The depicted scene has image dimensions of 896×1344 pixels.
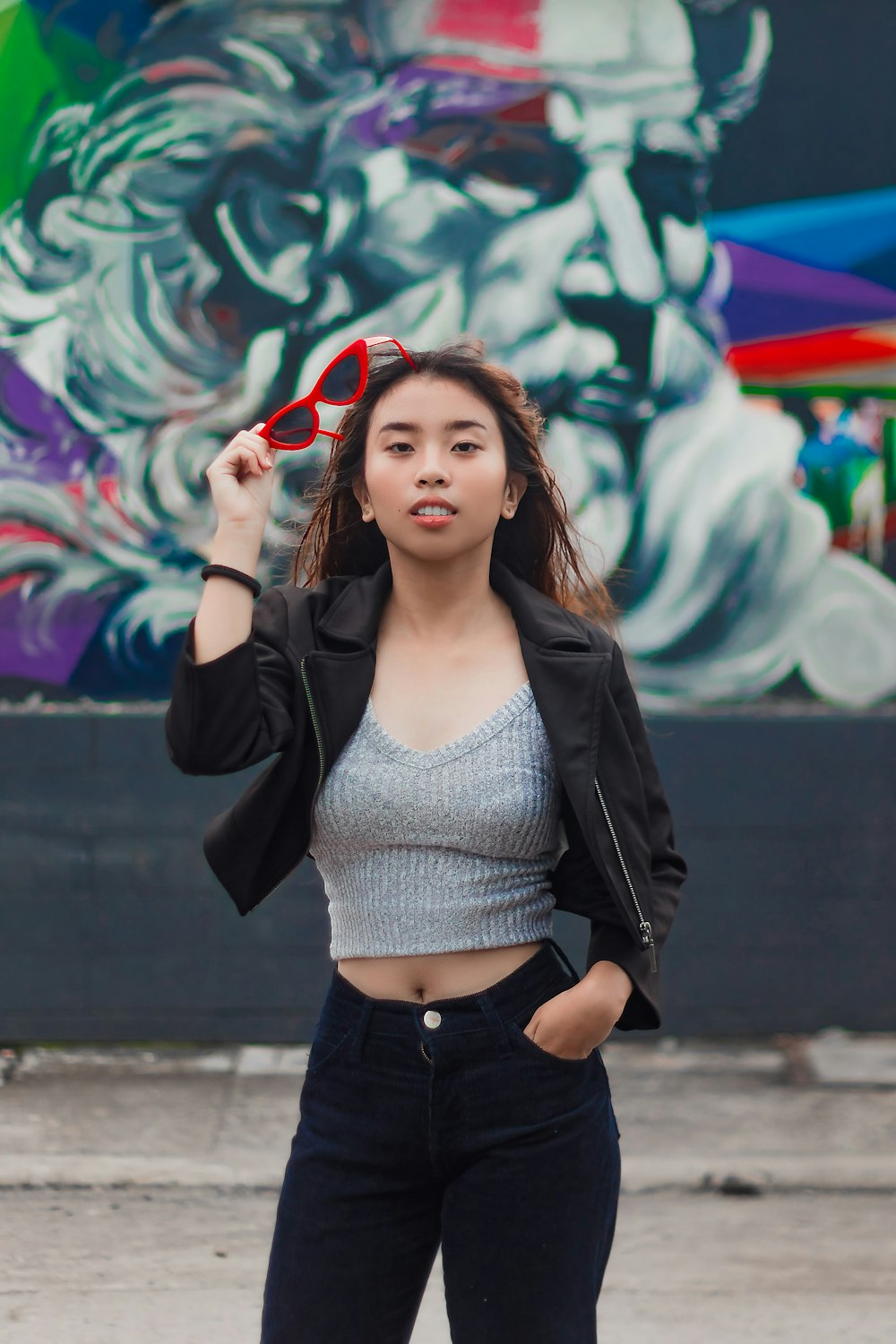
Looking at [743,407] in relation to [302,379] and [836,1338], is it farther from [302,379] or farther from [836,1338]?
[836,1338]

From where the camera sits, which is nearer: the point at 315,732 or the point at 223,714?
the point at 223,714

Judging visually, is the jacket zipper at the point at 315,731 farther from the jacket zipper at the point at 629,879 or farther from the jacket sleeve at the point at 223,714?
the jacket zipper at the point at 629,879

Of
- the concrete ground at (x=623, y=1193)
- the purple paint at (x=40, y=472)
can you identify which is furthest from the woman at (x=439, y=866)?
the purple paint at (x=40, y=472)

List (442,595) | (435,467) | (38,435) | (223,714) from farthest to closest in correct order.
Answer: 1. (38,435)
2. (442,595)
3. (435,467)
4. (223,714)

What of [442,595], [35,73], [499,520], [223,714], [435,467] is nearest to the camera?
[223,714]

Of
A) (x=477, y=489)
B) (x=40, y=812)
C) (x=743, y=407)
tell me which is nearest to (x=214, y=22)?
(x=743, y=407)

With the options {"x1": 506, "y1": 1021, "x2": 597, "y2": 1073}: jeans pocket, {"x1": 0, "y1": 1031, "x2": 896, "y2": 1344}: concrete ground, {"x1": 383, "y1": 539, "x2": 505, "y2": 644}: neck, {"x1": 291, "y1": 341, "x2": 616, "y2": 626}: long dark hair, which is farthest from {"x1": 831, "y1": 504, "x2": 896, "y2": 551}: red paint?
{"x1": 506, "y1": 1021, "x2": 597, "y2": 1073}: jeans pocket

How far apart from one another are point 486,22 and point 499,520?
358cm

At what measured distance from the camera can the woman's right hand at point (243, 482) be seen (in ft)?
6.86

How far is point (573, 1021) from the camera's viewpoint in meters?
2.08

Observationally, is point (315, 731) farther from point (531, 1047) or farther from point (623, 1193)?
point (623, 1193)

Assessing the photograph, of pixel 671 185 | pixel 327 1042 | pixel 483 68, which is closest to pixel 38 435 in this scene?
pixel 483 68

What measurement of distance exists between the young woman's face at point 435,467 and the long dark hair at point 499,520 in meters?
0.04

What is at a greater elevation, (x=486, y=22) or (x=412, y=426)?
(x=486, y=22)
